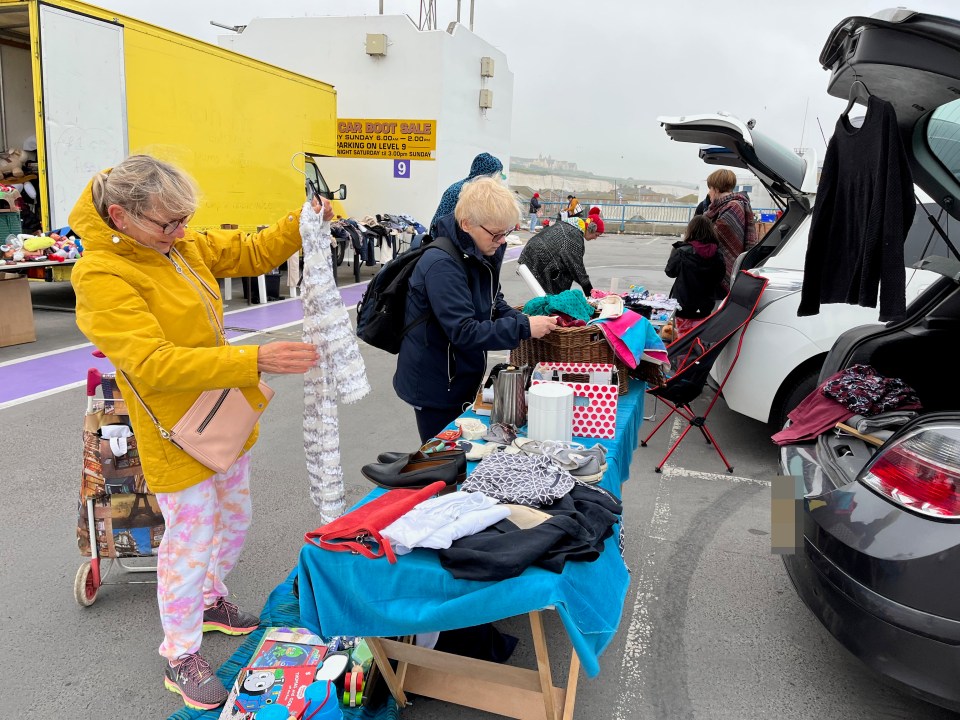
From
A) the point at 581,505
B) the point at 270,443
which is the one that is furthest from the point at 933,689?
the point at 270,443

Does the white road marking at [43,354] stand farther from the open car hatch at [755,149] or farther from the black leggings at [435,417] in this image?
the open car hatch at [755,149]

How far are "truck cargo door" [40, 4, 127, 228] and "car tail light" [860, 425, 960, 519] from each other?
8.76 meters

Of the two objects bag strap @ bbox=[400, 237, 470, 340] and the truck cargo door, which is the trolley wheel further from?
the truck cargo door

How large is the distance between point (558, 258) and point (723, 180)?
8.77ft

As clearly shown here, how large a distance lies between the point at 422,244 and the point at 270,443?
2.85 m

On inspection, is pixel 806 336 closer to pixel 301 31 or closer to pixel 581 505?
pixel 581 505

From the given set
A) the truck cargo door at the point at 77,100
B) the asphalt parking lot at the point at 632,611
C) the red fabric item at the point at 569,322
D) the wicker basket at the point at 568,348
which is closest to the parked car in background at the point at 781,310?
the asphalt parking lot at the point at 632,611

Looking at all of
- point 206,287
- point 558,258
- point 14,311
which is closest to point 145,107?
point 14,311

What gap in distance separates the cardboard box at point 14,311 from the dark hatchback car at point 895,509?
8.16 meters

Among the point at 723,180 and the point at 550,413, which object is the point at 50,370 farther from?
the point at 723,180

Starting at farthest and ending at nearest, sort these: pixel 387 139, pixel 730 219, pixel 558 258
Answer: pixel 387 139 < pixel 730 219 < pixel 558 258

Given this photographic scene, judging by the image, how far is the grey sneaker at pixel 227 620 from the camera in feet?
9.61

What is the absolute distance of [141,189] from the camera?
2.16 m

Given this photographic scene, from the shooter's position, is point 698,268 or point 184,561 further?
point 698,268
